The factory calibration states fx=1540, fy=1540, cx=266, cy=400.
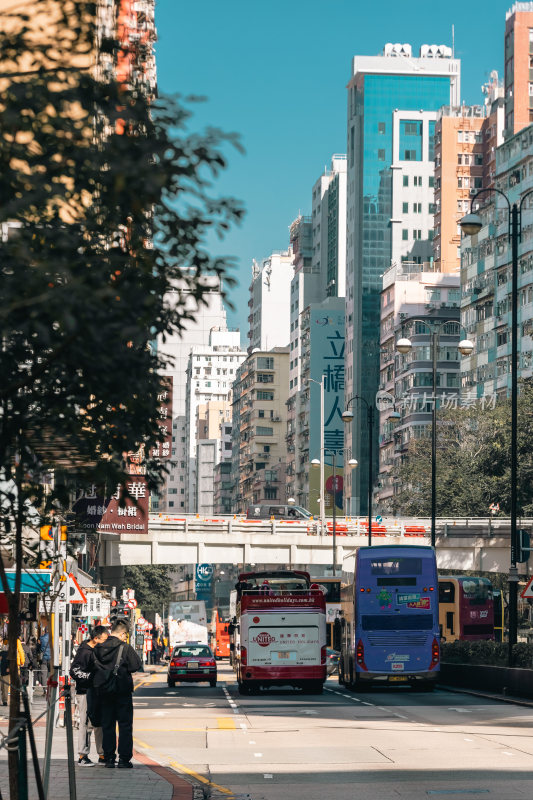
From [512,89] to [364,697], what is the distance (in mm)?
112064

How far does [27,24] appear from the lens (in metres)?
8.16

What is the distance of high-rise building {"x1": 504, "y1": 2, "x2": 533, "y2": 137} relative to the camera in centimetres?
14088

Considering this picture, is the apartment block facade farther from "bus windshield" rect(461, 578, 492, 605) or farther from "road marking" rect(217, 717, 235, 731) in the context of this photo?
"road marking" rect(217, 717, 235, 731)

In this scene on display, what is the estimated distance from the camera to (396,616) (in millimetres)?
41719

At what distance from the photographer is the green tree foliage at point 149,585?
427ft

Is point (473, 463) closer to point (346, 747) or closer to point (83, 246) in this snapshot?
point (346, 747)

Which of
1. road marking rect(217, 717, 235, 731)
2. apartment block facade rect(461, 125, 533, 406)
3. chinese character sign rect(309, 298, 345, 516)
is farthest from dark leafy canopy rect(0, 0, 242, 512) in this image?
chinese character sign rect(309, 298, 345, 516)

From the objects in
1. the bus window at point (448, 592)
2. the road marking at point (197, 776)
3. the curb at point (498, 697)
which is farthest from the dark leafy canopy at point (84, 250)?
the bus window at point (448, 592)

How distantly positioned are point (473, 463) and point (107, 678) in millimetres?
68566

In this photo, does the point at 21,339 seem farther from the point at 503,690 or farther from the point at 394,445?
the point at 394,445

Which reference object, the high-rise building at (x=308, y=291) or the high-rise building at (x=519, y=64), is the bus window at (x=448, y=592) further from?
the high-rise building at (x=308, y=291)

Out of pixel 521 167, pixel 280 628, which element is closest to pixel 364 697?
pixel 280 628

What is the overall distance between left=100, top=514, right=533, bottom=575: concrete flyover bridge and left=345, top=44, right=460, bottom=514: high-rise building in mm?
80980

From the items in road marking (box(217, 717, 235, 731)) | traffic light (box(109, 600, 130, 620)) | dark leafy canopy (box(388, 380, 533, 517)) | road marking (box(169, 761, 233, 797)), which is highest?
dark leafy canopy (box(388, 380, 533, 517))
